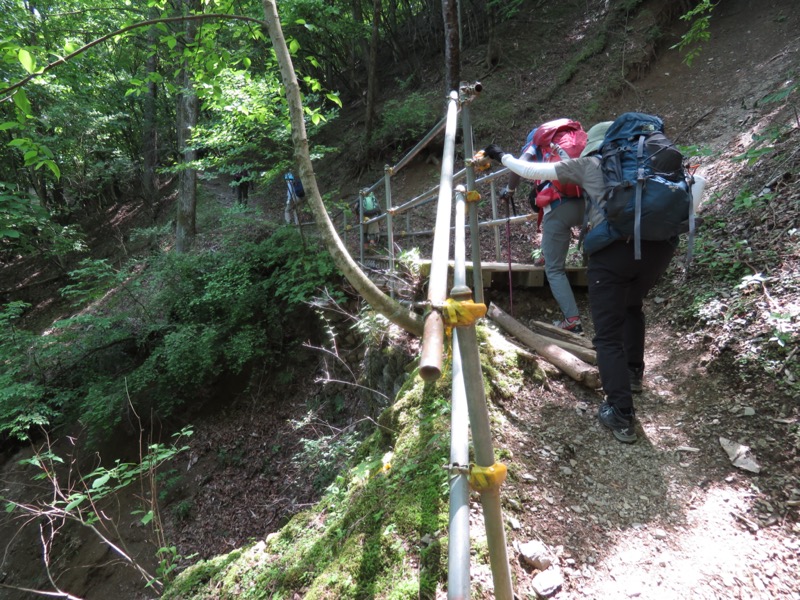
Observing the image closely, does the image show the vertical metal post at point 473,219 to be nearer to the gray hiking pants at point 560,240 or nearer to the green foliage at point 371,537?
the green foliage at point 371,537

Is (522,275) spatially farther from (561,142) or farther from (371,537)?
(371,537)

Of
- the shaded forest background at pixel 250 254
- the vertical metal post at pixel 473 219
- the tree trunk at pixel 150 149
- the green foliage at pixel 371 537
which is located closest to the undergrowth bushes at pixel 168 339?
the shaded forest background at pixel 250 254

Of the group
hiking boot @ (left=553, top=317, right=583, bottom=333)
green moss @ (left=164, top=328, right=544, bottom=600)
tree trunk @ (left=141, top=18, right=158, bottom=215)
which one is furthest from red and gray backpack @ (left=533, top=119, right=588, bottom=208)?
tree trunk @ (left=141, top=18, right=158, bottom=215)

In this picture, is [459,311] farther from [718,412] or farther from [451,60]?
[451,60]

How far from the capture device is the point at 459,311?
3.34 feet

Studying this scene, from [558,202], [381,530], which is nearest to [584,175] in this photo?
[558,202]

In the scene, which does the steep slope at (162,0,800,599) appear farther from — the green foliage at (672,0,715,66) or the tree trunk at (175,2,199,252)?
the tree trunk at (175,2,199,252)

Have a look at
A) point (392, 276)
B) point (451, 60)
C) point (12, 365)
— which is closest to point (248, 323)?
point (392, 276)

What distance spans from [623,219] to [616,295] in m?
0.46

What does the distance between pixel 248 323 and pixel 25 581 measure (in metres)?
4.90

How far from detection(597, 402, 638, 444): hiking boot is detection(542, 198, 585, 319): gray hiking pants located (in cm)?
138

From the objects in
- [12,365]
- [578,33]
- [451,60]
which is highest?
[578,33]

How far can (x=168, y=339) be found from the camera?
23.9 feet

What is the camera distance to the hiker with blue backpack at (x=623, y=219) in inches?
91.4
